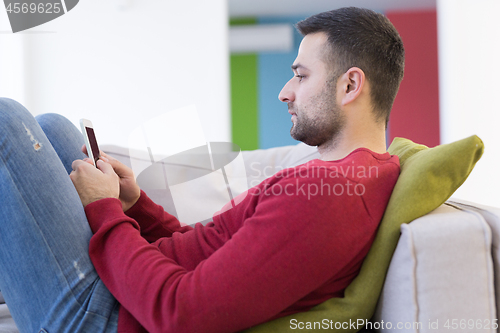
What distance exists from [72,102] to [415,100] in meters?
4.08

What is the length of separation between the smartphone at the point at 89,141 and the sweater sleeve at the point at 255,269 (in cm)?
34

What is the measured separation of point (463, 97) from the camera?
11.6 feet

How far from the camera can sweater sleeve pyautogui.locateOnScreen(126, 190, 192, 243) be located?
115 centimetres

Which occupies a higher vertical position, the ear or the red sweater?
the ear

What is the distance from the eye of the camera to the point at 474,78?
3514 millimetres

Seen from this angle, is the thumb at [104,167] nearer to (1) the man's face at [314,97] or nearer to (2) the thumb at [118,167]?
(2) the thumb at [118,167]

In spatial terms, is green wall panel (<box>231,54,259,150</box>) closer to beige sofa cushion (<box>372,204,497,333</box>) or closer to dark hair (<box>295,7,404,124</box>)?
dark hair (<box>295,7,404,124</box>)

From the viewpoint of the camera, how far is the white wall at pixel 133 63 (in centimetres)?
377

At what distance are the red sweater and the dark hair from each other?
31 cm

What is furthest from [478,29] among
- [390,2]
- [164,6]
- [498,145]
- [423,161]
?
[423,161]

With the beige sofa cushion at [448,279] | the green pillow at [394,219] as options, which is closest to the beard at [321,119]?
the green pillow at [394,219]

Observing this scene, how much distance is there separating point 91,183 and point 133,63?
3166mm

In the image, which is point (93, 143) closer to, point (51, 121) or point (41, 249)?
point (51, 121)

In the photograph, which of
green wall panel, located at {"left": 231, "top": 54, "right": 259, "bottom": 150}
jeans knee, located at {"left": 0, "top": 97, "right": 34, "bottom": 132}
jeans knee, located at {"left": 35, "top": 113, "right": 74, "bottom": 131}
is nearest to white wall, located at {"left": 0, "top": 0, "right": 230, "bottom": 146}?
green wall panel, located at {"left": 231, "top": 54, "right": 259, "bottom": 150}
